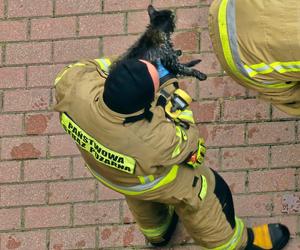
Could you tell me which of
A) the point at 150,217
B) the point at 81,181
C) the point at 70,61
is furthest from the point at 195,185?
the point at 70,61

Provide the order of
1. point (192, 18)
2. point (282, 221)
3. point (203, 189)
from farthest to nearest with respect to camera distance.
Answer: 1. point (192, 18)
2. point (282, 221)
3. point (203, 189)

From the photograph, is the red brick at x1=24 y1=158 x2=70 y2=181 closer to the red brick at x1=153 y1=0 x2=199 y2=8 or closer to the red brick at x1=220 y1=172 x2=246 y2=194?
the red brick at x1=220 y1=172 x2=246 y2=194

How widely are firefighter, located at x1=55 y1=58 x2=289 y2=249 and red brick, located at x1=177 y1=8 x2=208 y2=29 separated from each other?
4.20 ft

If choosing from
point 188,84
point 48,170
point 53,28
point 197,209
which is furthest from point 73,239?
point 53,28

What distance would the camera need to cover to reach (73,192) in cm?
436

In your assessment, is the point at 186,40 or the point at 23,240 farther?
the point at 186,40

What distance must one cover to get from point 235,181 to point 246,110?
1.45 ft

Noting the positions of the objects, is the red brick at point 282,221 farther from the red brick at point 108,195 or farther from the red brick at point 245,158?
the red brick at point 108,195

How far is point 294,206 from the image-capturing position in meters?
4.17

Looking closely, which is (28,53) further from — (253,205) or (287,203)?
(287,203)

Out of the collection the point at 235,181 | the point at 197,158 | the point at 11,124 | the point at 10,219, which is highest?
the point at 197,158

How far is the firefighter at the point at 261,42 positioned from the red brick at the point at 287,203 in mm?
1316

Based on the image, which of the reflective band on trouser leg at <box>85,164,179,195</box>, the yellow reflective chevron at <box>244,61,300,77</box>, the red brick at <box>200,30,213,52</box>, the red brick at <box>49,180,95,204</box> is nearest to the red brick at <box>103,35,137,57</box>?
the red brick at <box>200,30,213,52</box>

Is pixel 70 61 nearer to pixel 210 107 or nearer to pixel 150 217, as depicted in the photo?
pixel 210 107
